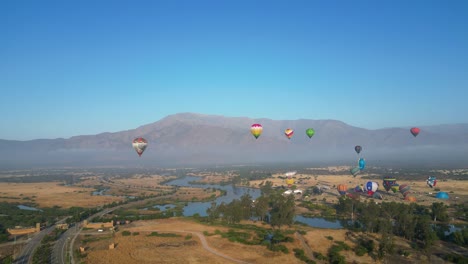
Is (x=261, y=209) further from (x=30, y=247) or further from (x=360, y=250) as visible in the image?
Answer: (x=30, y=247)

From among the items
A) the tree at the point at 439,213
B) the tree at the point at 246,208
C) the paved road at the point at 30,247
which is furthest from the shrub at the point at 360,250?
the paved road at the point at 30,247

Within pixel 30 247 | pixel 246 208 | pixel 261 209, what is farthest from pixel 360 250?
pixel 30 247

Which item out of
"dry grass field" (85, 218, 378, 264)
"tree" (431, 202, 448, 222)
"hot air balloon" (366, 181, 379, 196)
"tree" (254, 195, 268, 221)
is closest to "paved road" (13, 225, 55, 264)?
"dry grass field" (85, 218, 378, 264)

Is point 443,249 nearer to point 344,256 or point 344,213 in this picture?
point 344,256

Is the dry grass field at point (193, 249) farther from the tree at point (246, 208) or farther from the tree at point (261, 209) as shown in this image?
the tree at point (261, 209)

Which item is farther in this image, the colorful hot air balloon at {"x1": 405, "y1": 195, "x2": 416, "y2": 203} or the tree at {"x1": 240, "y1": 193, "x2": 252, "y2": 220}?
the colorful hot air balloon at {"x1": 405, "y1": 195, "x2": 416, "y2": 203}

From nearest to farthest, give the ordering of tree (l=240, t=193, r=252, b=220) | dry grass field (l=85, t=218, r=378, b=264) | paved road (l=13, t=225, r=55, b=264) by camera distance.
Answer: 1. dry grass field (l=85, t=218, r=378, b=264)
2. paved road (l=13, t=225, r=55, b=264)
3. tree (l=240, t=193, r=252, b=220)

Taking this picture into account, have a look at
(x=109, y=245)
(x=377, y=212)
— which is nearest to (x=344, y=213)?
(x=377, y=212)

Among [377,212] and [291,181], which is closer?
[377,212]

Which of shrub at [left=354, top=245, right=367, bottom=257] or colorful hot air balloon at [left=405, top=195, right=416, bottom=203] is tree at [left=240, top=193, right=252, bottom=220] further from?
colorful hot air balloon at [left=405, top=195, right=416, bottom=203]

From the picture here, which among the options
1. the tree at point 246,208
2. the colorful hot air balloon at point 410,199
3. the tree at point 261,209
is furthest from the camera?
the colorful hot air balloon at point 410,199

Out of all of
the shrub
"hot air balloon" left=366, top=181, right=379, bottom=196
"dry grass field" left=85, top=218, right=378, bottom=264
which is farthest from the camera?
"hot air balloon" left=366, top=181, right=379, bottom=196
